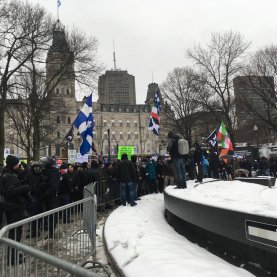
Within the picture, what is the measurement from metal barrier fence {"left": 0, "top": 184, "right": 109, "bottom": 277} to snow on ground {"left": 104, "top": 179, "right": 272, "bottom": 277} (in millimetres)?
617

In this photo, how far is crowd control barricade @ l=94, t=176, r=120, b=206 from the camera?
12.9 metres

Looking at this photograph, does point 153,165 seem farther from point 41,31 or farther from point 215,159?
point 41,31

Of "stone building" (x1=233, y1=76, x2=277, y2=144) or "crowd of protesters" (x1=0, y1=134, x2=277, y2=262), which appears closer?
"crowd of protesters" (x1=0, y1=134, x2=277, y2=262)

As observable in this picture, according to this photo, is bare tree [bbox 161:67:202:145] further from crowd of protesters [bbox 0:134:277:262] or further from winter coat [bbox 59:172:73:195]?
winter coat [bbox 59:172:73:195]

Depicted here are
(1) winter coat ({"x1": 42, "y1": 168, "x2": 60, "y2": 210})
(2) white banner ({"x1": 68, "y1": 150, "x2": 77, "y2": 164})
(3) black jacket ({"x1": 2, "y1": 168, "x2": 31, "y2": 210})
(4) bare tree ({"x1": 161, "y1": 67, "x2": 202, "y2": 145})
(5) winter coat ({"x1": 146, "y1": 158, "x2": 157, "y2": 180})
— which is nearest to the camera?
(3) black jacket ({"x1": 2, "y1": 168, "x2": 31, "y2": 210})

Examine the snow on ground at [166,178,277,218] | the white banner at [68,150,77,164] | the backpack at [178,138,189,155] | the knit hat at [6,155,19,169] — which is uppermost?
the white banner at [68,150,77,164]

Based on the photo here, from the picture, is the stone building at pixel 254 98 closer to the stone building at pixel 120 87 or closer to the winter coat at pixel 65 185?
the winter coat at pixel 65 185

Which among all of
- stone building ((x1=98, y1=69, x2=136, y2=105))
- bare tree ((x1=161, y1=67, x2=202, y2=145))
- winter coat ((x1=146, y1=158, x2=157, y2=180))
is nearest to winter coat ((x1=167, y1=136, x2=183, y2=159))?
winter coat ((x1=146, y1=158, x2=157, y2=180))

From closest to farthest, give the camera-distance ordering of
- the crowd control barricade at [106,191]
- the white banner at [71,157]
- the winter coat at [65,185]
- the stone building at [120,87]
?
the winter coat at [65,185] → the crowd control barricade at [106,191] → the white banner at [71,157] → the stone building at [120,87]

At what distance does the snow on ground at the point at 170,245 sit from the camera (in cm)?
532

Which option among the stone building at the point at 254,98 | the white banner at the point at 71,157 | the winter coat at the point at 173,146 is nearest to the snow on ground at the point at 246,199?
the winter coat at the point at 173,146

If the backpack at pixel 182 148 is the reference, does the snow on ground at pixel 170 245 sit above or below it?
below

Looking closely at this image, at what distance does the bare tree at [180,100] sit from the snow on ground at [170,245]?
3950 cm

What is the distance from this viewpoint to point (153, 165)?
57.5 ft
